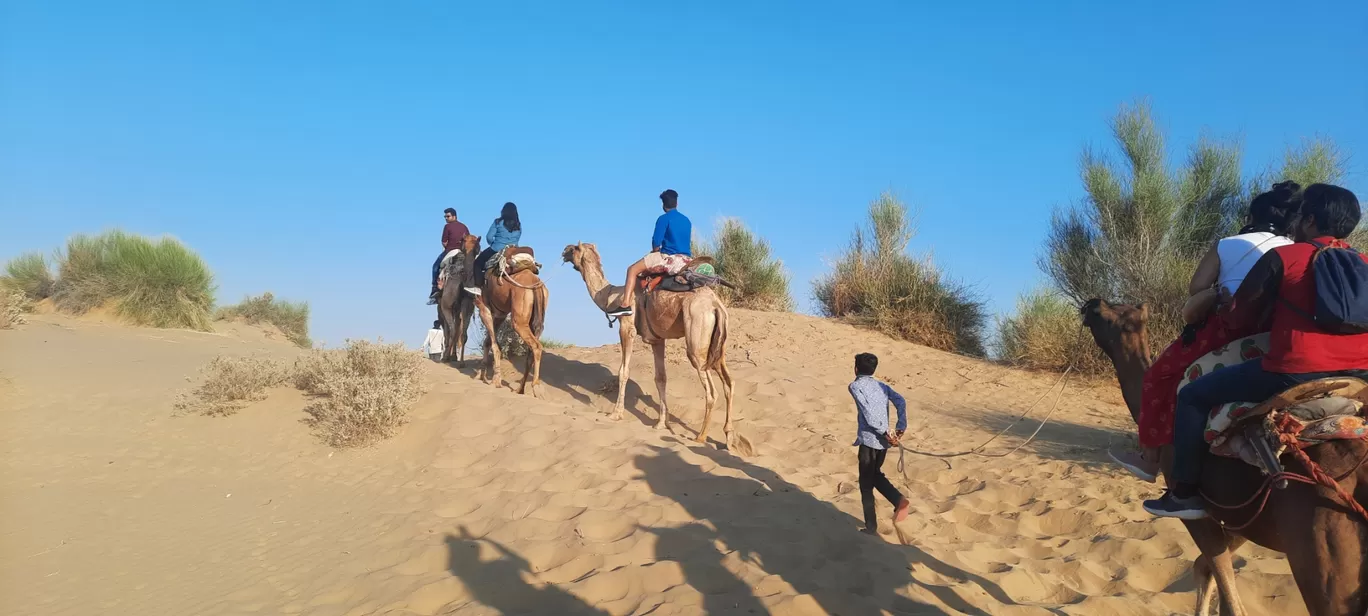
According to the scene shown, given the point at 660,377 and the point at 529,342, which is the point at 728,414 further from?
the point at 529,342

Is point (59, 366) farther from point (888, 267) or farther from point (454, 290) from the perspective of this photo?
point (888, 267)

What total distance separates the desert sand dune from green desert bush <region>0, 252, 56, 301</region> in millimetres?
10806

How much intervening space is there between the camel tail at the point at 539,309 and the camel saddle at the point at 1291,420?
9.04 metres

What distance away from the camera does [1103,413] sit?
11.6 metres

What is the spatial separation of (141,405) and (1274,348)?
461 inches

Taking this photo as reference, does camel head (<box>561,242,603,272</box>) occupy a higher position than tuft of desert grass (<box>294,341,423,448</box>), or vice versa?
camel head (<box>561,242,603,272</box>)

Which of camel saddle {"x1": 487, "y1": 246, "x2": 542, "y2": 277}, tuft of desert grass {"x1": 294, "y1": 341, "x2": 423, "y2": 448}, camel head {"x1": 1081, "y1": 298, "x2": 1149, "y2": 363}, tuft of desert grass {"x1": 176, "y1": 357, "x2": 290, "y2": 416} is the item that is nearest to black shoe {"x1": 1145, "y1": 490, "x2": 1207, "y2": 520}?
camel head {"x1": 1081, "y1": 298, "x2": 1149, "y2": 363}

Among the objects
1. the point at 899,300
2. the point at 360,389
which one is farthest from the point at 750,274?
the point at 360,389

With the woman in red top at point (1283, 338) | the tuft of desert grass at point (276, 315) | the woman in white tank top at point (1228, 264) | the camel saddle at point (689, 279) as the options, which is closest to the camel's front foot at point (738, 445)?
the camel saddle at point (689, 279)

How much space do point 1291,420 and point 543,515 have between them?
5085 millimetres

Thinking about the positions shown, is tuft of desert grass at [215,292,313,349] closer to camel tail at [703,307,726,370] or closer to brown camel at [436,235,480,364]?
brown camel at [436,235,480,364]

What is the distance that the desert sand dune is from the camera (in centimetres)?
500

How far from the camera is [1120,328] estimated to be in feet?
17.4

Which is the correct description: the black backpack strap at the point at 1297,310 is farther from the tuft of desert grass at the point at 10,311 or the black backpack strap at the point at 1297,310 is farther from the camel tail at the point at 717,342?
the tuft of desert grass at the point at 10,311
